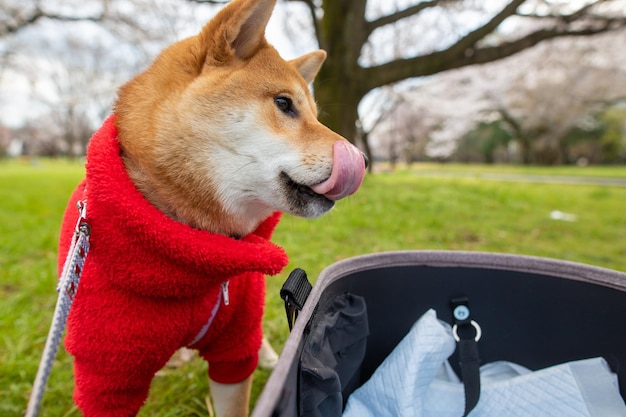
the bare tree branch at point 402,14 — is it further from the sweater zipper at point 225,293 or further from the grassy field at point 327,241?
the sweater zipper at point 225,293

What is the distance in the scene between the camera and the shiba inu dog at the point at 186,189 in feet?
3.15

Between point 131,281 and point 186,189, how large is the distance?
0.26 m

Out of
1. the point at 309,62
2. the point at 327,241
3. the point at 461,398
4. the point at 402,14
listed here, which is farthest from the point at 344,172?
the point at 402,14

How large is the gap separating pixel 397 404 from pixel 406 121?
24.1 meters

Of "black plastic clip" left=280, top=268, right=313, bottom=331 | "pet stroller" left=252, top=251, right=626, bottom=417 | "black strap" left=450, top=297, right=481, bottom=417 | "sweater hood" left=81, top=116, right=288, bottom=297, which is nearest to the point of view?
"black plastic clip" left=280, top=268, right=313, bottom=331

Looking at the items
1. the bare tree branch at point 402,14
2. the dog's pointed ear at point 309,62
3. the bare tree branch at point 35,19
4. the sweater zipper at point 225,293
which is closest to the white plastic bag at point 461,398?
the sweater zipper at point 225,293

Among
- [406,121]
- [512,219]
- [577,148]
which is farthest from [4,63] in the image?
[577,148]

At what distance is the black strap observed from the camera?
130cm

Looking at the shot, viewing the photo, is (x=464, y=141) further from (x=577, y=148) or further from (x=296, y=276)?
(x=296, y=276)

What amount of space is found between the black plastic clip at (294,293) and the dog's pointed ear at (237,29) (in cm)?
65

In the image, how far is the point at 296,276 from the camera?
0.90m

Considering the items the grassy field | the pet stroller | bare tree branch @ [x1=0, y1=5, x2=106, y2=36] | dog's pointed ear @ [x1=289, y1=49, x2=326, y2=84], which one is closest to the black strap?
the pet stroller

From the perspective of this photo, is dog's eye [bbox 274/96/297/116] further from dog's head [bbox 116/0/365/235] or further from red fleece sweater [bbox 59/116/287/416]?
red fleece sweater [bbox 59/116/287/416]

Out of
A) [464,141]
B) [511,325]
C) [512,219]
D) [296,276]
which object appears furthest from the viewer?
[464,141]
